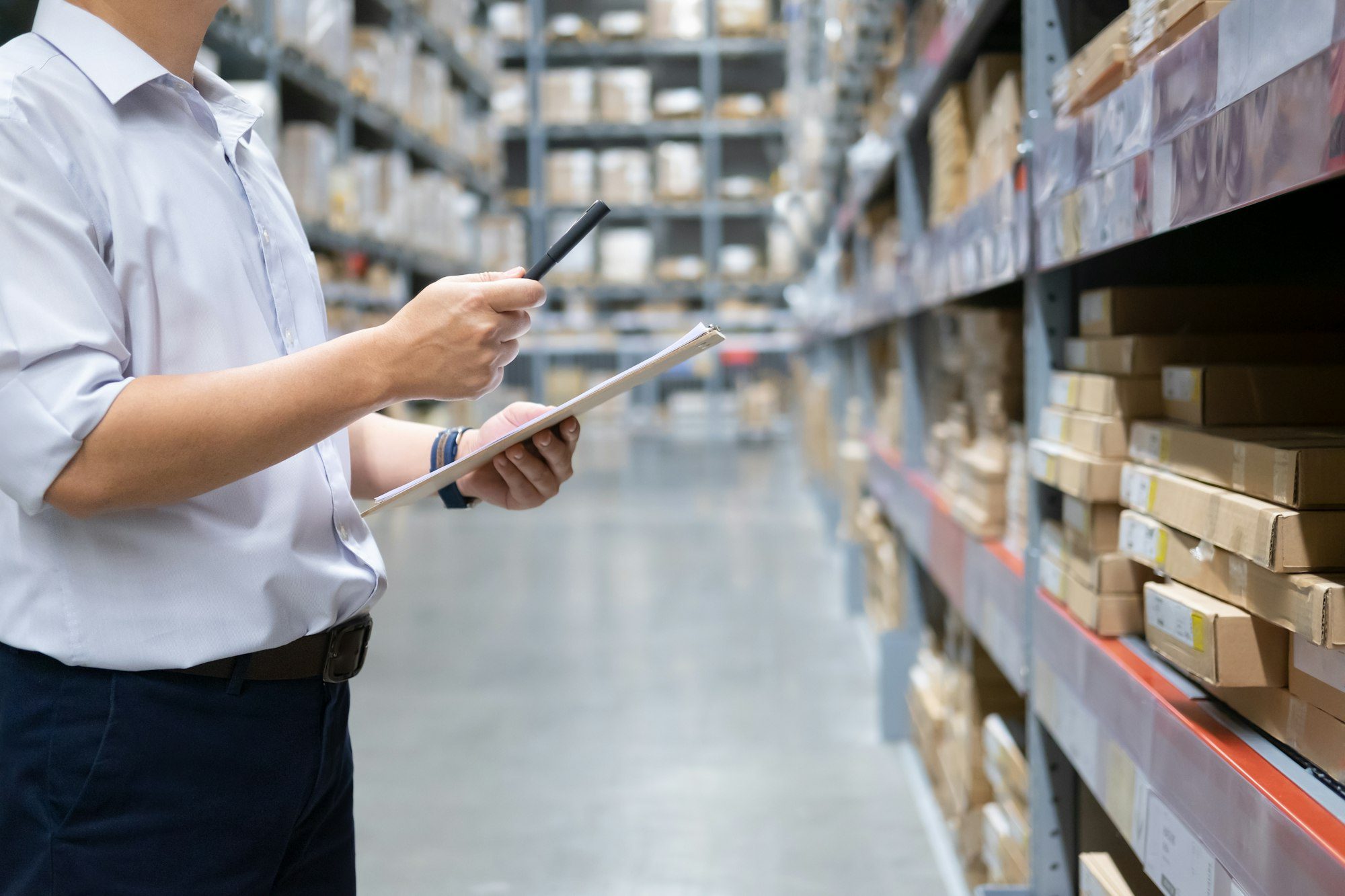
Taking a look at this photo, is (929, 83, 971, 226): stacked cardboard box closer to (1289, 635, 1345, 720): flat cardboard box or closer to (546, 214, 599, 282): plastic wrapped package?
(1289, 635, 1345, 720): flat cardboard box

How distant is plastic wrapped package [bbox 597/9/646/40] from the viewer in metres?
13.0

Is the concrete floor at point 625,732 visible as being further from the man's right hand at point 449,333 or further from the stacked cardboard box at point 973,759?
the man's right hand at point 449,333

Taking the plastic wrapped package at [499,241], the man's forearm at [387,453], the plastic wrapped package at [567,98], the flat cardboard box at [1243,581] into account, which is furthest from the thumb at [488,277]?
the plastic wrapped package at [567,98]

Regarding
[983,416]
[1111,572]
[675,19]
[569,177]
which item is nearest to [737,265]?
[569,177]

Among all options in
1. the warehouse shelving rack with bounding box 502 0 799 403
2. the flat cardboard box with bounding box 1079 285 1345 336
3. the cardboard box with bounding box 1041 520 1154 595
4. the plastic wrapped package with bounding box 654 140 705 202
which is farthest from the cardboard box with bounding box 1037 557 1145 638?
the plastic wrapped package with bounding box 654 140 705 202

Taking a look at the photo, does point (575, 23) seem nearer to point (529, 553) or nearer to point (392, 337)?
point (529, 553)

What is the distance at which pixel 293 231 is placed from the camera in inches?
48.1

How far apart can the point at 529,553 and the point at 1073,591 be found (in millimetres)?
4597

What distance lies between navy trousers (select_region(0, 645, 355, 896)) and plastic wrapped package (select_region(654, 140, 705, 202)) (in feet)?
40.4

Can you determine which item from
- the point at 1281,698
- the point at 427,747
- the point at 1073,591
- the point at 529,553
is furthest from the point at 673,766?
the point at 529,553

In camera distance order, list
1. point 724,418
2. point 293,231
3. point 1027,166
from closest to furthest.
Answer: point 293,231, point 1027,166, point 724,418

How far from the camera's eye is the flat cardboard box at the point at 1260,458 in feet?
3.14

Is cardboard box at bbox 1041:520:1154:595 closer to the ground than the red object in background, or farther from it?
closer to the ground

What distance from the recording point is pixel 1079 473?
1.47 m
